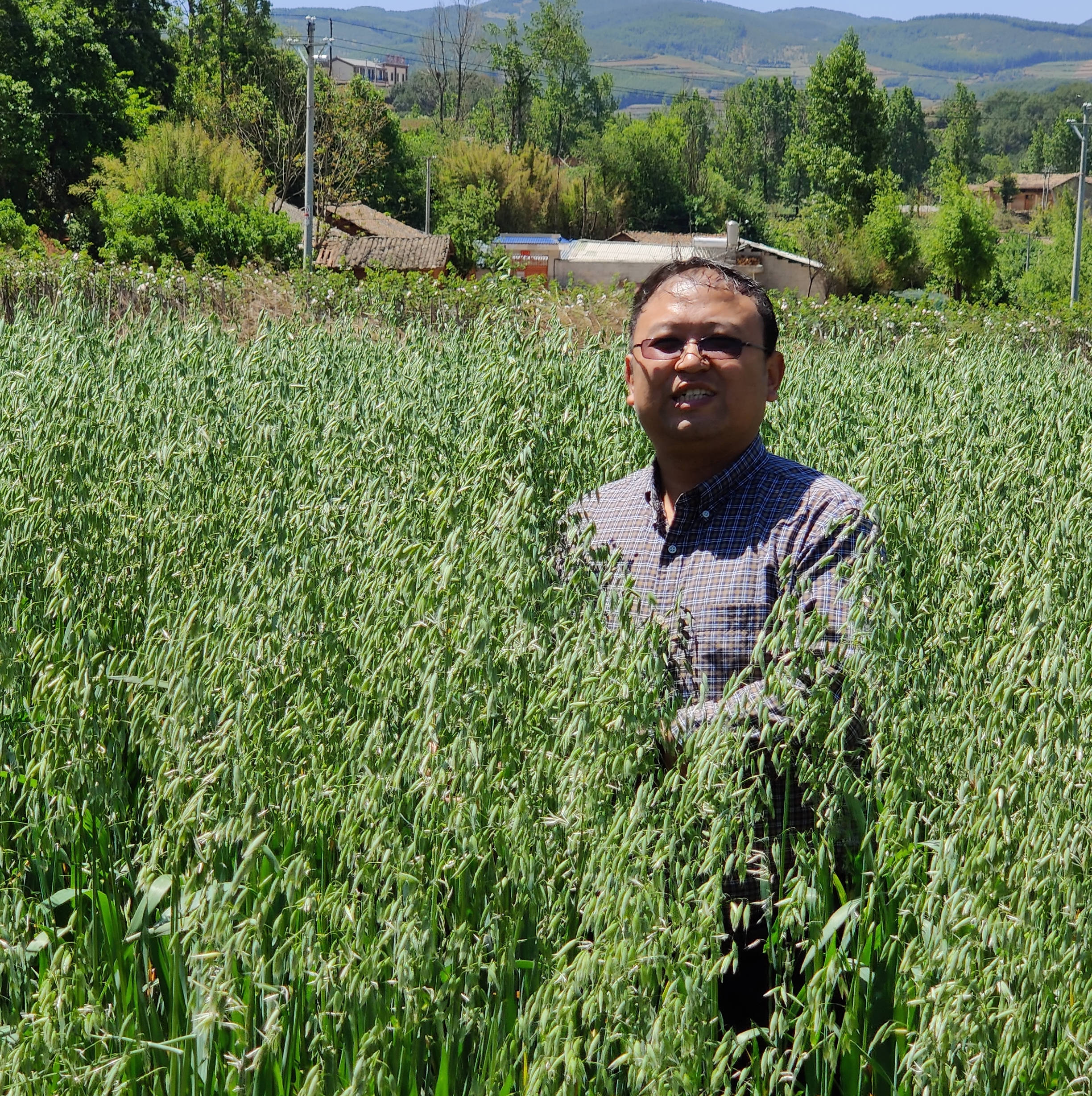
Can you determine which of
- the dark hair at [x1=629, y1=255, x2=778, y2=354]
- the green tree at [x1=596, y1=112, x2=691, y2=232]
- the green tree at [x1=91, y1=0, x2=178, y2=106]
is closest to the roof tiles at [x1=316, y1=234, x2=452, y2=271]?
the green tree at [x1=91, y1=0, x2=178, y2=106]

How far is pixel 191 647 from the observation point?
4.97ft

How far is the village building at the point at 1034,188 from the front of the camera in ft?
374

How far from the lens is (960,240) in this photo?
44.0 m

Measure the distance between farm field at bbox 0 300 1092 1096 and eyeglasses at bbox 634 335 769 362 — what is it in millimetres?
194

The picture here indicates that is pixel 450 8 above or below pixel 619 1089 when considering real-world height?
above

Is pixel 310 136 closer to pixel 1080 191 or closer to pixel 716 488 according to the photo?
pixel 1080 191

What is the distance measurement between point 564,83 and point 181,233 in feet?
216

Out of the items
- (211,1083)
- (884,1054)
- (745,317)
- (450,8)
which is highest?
(450,8)

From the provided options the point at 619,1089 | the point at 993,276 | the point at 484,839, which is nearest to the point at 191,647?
the point at 484,839

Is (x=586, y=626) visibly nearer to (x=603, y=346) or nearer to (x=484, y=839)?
(x=484, y=839)

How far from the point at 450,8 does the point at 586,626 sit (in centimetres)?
9131

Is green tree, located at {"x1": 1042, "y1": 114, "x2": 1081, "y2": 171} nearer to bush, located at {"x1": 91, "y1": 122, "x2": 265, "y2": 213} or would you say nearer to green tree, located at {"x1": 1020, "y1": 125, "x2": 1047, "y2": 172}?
green tree, located at {"x1": 1020, "y1": 125, "x2": 1047, "y2": 172}

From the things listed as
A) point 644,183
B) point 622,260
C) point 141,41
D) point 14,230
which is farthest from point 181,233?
point 644,183

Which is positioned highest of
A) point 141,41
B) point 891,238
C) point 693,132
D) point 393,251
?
point 693,132
